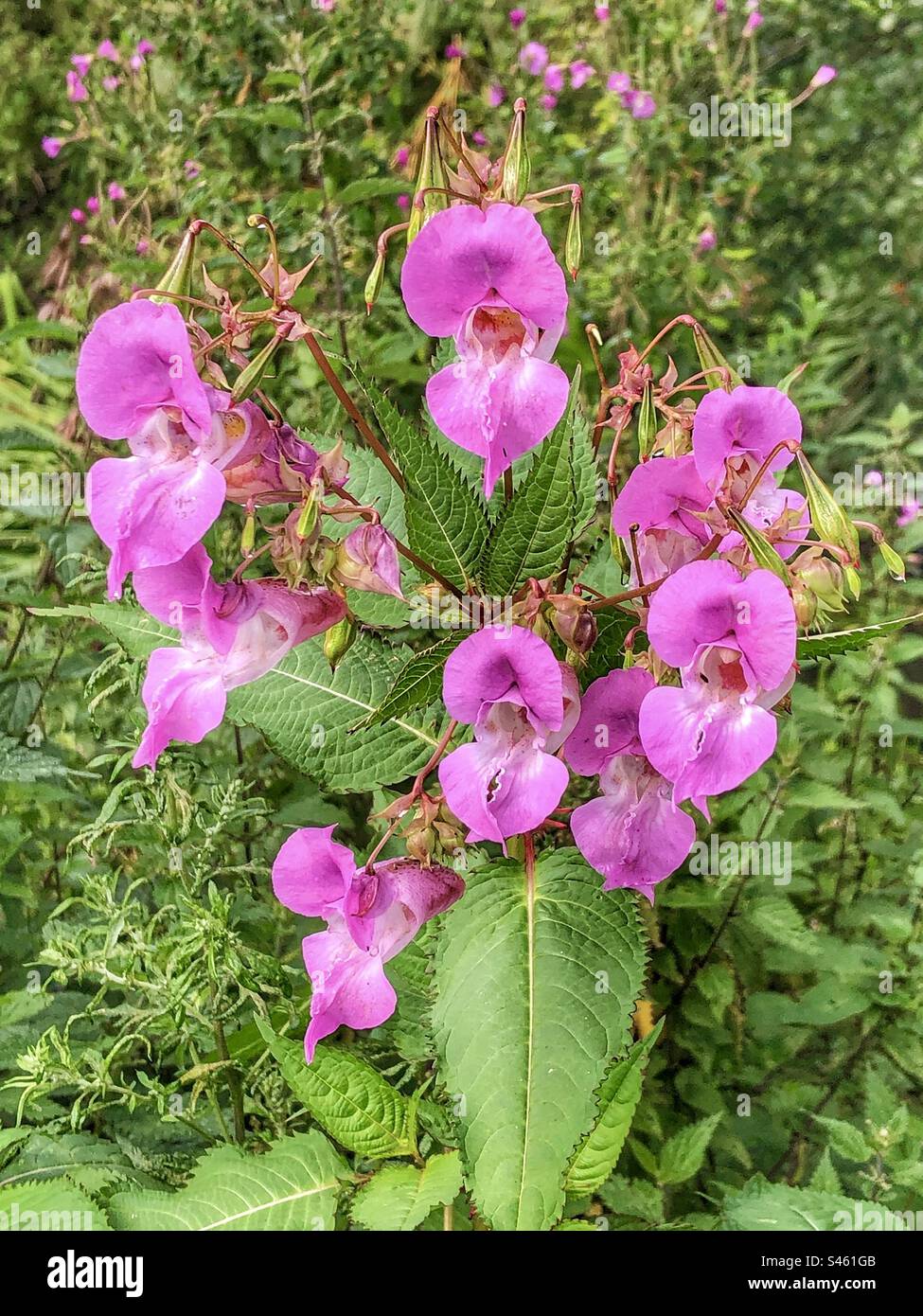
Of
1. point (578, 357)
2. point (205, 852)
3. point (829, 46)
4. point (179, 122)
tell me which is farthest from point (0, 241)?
point (205, 852)

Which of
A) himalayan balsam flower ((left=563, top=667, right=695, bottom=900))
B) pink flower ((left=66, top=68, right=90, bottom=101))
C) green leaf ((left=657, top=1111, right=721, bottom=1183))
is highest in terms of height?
pink flower ((left=66, top=68, right=90, bottom=101))

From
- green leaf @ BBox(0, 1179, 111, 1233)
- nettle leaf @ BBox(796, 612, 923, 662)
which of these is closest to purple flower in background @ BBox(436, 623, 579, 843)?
nettle leaf @ BBox(796, 612, 923, 662)

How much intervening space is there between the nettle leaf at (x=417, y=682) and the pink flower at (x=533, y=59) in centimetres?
193

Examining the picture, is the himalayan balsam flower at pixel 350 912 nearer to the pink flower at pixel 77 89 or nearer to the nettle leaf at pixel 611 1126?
the nettle leaf at pixel 611 1126

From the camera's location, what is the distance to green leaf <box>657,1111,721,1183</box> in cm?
93

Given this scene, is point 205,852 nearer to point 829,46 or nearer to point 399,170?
point 399,170

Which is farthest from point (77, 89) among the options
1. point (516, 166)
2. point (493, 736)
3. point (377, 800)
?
point (493, 736)

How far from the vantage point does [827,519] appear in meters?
0.58

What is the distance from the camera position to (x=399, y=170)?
1976 mm

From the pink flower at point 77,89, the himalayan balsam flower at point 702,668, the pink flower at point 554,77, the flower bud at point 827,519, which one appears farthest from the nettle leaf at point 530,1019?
the pink flower at point 77,89

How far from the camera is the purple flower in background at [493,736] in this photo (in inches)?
22.8

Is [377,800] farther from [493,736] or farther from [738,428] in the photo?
[738,428]

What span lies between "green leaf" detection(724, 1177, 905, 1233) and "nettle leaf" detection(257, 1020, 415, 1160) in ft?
0.85

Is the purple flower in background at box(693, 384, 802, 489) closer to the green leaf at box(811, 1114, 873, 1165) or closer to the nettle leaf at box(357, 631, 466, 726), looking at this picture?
the nettle leaf at box(357, 631, 466, 726)
